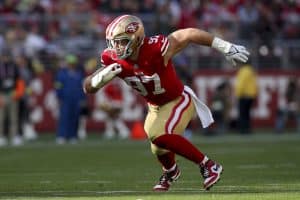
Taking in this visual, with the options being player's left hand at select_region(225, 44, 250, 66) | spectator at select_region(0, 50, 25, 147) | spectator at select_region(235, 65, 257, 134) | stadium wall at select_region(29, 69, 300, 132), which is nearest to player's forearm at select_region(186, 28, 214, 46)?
player's left hand at select_region(225, 44, 250, 66)

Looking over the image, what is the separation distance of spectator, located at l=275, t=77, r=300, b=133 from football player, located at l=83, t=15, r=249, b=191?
13579 millimetres

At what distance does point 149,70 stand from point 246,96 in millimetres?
13330

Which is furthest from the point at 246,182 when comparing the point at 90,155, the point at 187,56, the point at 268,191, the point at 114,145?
the point at 187,56

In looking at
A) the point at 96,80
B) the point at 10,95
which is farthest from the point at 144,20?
the point at 96,80

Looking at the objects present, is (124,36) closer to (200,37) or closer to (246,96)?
(200,37)

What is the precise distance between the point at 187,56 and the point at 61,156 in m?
8.20

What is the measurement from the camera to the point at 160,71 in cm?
998

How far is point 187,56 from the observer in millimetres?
24484

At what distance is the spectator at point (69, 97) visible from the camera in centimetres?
2161

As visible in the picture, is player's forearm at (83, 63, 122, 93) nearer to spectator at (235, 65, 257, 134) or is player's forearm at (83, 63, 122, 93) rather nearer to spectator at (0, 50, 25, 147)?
spectator at (0, 50, 25, 147)

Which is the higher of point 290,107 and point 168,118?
point 168,118

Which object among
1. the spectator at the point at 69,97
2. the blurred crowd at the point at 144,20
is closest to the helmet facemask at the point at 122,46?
the spectator at the point at 69,97

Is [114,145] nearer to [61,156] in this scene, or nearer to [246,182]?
[61,156]

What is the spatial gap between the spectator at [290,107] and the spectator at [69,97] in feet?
15.5
